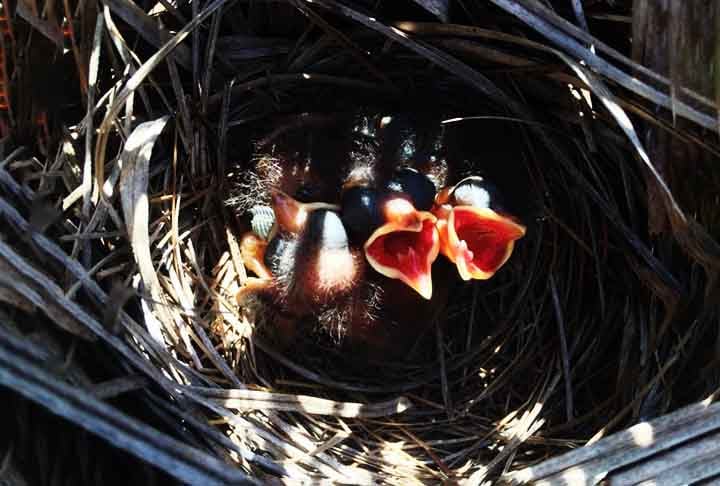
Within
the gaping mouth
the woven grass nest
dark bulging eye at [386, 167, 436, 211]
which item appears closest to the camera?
the woven grass nest

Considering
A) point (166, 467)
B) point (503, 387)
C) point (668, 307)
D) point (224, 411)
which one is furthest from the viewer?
point (503, 387)

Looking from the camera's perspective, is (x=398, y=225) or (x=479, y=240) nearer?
(x=398, y=225)

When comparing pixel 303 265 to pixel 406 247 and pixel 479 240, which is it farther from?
pixel 479 240

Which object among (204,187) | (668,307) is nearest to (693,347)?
(668,307)

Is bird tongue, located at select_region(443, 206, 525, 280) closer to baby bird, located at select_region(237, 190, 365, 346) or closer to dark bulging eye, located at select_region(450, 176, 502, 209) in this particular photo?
dark bulging eye, located at select_region(450, 176, 502, 209)

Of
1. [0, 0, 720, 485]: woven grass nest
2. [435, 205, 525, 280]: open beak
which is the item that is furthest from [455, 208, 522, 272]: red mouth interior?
[0, 0, 720, 485]: woven grass nest

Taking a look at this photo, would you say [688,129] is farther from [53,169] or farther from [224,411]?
[53,169]

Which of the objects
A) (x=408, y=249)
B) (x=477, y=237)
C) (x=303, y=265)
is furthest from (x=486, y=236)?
(x=303, y=265)
